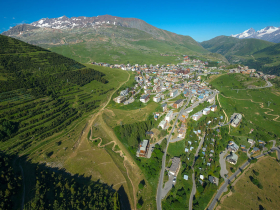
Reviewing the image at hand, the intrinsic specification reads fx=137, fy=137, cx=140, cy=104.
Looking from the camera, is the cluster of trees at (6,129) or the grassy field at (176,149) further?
the grassy field at (176,149)

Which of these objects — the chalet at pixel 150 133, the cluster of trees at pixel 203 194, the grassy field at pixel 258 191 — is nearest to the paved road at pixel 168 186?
the cluster of trees at pixel 203 194

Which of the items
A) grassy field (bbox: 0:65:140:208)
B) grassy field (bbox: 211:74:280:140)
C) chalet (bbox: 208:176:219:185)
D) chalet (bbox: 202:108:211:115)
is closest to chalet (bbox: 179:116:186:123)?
chalet (bbox: 202:108:211:115)

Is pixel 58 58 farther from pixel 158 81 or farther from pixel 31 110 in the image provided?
pixel 158 81

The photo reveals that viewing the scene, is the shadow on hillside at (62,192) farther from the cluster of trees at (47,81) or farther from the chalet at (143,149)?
the cluster of trees at (47,81)

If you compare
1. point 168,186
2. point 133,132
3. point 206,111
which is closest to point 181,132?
point 133,132

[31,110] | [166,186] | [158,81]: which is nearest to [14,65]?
[31,110]

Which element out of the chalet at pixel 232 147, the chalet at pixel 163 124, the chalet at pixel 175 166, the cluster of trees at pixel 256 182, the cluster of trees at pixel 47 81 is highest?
the cluster of trees at pixel 47 81

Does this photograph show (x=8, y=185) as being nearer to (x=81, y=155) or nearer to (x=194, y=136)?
(x=81, y=155)
